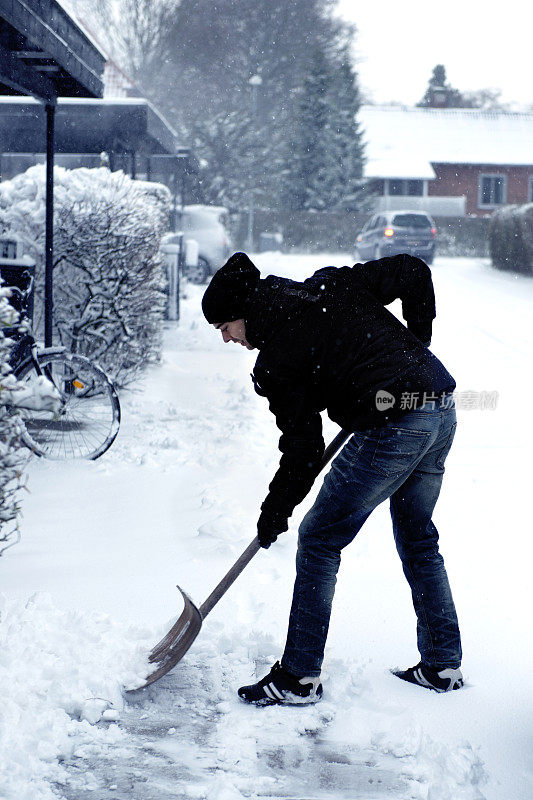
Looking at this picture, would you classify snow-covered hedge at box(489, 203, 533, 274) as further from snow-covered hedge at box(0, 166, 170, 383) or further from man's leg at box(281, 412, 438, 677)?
man's leg at box(281, 412, 438, 677)

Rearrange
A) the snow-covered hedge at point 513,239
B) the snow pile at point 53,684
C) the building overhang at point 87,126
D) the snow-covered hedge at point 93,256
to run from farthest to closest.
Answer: the snow-covered hedge at point 513,239 → the building overhang at point 87,126 → the snow-covered hedge at point 93,256 → the snow pile at point 53,684

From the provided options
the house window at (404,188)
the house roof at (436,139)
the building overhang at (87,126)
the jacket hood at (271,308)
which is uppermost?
the house roof at (436,139)

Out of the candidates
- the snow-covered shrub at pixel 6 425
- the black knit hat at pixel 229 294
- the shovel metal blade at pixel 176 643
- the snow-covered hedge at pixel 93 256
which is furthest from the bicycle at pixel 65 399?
the black knit hat at pixel 229 294

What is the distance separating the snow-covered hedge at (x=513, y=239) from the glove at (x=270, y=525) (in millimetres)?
23054

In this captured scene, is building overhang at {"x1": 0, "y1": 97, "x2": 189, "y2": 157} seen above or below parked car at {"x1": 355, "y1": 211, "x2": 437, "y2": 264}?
above

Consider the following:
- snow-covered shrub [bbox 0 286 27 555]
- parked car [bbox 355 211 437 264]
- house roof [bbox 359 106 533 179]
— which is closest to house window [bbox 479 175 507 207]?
house roof [bbox 359 106 533 179]

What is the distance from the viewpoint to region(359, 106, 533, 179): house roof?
151 feet

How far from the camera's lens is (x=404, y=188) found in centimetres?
4619

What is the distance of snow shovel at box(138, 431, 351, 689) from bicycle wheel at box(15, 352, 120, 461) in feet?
8.34

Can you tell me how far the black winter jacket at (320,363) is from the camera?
3.10 m

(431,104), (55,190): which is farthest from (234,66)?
(55,190)

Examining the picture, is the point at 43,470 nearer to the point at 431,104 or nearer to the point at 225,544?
the point at 225,544

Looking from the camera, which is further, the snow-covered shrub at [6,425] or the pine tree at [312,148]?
the pine tree at [312,148]

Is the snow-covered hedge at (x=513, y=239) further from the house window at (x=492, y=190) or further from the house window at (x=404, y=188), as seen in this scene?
the house window at (x=492, y=190)
